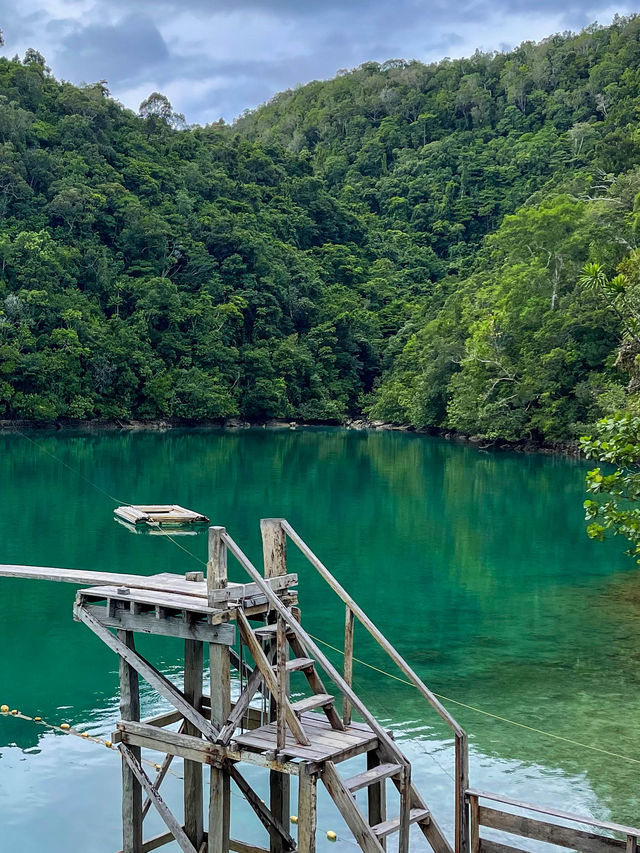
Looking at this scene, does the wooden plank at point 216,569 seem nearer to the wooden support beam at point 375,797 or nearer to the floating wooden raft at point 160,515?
the wooden support beam at point 375,797

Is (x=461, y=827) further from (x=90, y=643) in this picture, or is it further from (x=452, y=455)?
(x=452, y=455)

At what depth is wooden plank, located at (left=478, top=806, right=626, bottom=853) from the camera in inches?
306

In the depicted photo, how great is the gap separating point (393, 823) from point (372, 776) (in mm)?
515

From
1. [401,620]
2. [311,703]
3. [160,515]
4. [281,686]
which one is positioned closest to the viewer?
[281,686]

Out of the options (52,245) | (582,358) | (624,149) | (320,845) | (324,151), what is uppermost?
(324,151)

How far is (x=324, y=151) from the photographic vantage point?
140875 mm

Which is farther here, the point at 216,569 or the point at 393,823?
the point at 216,569

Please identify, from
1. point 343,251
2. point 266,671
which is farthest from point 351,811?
point 343,251

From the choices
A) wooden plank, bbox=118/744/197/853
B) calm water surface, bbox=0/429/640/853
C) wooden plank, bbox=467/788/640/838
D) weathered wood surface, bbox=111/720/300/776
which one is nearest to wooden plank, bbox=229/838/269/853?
wooden plank, bbox=118/744/197/853

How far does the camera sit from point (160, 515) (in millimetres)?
30812

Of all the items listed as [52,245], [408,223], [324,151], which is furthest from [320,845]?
[324,151]

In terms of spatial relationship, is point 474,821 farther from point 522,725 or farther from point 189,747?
point 522,725

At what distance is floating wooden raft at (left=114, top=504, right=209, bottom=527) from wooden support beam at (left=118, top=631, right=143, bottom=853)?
22034mm

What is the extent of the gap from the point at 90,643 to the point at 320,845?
8.29m
